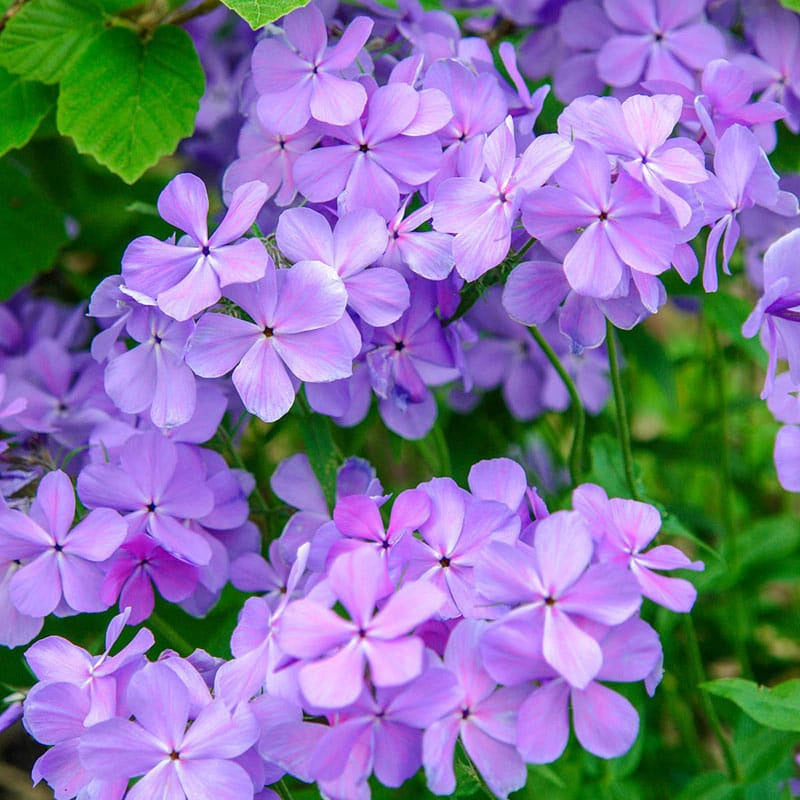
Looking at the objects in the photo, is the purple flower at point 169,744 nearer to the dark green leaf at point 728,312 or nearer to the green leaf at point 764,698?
the green leaf at point 764,698

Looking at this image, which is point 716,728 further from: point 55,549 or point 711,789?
point 55,549

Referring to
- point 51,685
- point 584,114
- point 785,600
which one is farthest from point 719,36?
point 785,600

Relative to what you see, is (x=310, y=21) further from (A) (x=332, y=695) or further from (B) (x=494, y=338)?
(A) (x=332, y=695)

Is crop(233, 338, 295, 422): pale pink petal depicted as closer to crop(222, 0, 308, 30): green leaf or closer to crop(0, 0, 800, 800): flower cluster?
crop(0, 0, 800, 800): flower cluster

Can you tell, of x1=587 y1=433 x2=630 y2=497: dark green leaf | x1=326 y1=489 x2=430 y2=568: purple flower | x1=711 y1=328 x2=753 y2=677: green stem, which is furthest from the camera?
x1=711 y1=328 x2=753 y2=677: green stem

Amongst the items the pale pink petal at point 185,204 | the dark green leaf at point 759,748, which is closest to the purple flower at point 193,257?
the pale pink petal at point 185,204

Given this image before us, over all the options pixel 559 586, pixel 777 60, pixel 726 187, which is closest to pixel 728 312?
pixel 777 60

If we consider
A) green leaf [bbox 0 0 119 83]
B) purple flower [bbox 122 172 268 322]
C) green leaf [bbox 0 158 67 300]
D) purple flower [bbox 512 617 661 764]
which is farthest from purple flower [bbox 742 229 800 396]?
green leaf [bbox 0 158 67 300]
